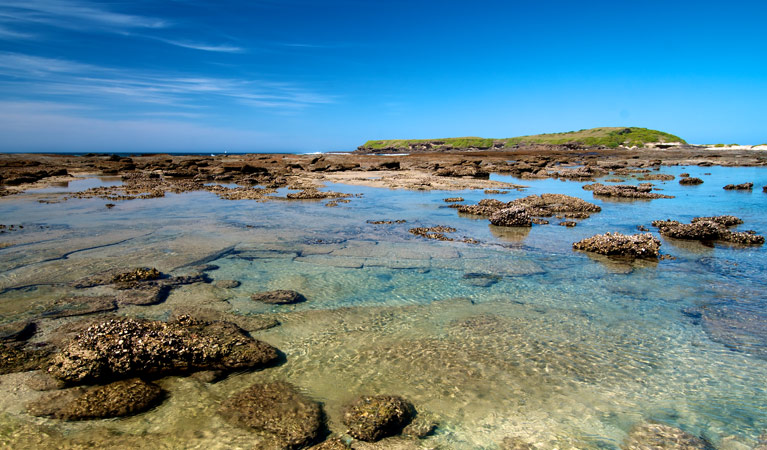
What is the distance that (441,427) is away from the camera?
4.96m

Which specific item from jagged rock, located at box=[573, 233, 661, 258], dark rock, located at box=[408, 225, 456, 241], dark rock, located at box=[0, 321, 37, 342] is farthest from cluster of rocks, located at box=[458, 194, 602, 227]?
dark rock, located at box=[0, 321, 37, 342]

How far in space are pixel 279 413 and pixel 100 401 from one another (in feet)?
7.23

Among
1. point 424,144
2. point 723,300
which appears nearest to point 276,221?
point 723,300

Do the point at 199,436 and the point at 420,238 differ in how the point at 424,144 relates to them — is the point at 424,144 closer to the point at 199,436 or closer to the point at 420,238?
the point at 420,238

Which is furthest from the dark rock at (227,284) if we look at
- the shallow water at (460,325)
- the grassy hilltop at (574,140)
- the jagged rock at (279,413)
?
the grassy hilltop at (574,140)

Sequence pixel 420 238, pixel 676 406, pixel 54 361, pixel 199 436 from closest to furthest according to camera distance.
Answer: pixel 199 436, pixel 676 406, pixel 54 361, pixel 420 238

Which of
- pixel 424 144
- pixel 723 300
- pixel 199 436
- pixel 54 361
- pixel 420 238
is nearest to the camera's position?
pixel 199 436

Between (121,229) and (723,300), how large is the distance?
17.9m

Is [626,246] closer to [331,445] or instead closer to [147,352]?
[331,445]

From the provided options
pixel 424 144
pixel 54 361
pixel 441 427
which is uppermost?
pixel 424 144

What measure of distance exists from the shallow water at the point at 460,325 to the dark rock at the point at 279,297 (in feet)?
0.77

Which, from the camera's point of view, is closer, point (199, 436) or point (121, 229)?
point (199, 436)

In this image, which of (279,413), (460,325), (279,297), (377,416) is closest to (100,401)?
(279,413)

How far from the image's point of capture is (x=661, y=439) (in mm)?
4656
